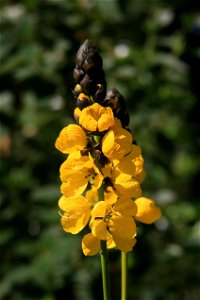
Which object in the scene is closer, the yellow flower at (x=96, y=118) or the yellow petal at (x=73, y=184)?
the yellow flower at (x=96, y=118)

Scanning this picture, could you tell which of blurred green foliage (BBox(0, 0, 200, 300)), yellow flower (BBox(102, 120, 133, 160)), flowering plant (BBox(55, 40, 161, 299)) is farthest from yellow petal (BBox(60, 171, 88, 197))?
blurred green foliage (BBox(0, 0, 200, 300))

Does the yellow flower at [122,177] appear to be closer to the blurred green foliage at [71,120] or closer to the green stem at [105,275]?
the green stem at [105,275]

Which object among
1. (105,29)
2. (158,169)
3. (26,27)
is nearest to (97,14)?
(105,29)

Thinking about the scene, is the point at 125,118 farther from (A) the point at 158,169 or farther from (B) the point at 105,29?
(B) the point at 105,29

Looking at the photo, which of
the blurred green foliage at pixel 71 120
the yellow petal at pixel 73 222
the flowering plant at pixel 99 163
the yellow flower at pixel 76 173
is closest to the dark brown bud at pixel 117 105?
the flowering plant at pixel 99 163

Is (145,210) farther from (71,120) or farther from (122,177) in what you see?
(71,120)

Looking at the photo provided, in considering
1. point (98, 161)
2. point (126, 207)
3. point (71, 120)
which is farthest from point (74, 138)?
point (71, 120)
